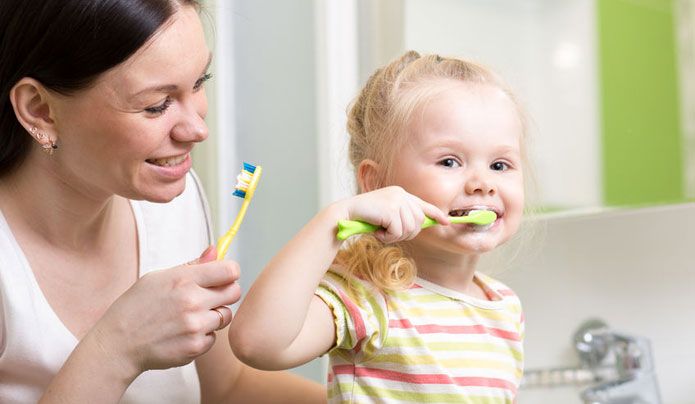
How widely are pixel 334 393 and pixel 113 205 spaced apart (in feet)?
1.30

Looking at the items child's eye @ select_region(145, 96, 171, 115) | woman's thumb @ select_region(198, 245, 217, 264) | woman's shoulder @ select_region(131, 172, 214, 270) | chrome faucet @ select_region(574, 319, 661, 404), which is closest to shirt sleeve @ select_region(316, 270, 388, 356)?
woman's thumb @ select_region(198, 245, 217, 264)

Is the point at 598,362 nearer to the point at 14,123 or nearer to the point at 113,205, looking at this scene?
the point at 113,205

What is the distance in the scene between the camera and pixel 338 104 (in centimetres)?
154

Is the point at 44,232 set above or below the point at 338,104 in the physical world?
below

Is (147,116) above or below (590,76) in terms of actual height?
below

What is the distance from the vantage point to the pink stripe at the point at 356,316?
769 mm

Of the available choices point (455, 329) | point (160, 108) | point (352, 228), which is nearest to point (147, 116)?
point (160, 108)

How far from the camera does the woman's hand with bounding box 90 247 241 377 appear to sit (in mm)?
770

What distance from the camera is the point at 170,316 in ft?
2.56

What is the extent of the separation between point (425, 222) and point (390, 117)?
0.13 metres

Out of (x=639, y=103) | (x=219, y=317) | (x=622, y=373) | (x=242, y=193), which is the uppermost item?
(x=639, y=103)

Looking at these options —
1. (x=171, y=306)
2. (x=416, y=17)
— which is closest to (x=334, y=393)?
(x=171, y=306)

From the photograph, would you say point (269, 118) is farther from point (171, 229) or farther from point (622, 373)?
point (622, 373)

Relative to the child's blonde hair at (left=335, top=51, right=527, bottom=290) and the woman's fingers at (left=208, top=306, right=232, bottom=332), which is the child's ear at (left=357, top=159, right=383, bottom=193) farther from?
the woman's fingers at (left=208, top=306, right=232, bottom=332)
